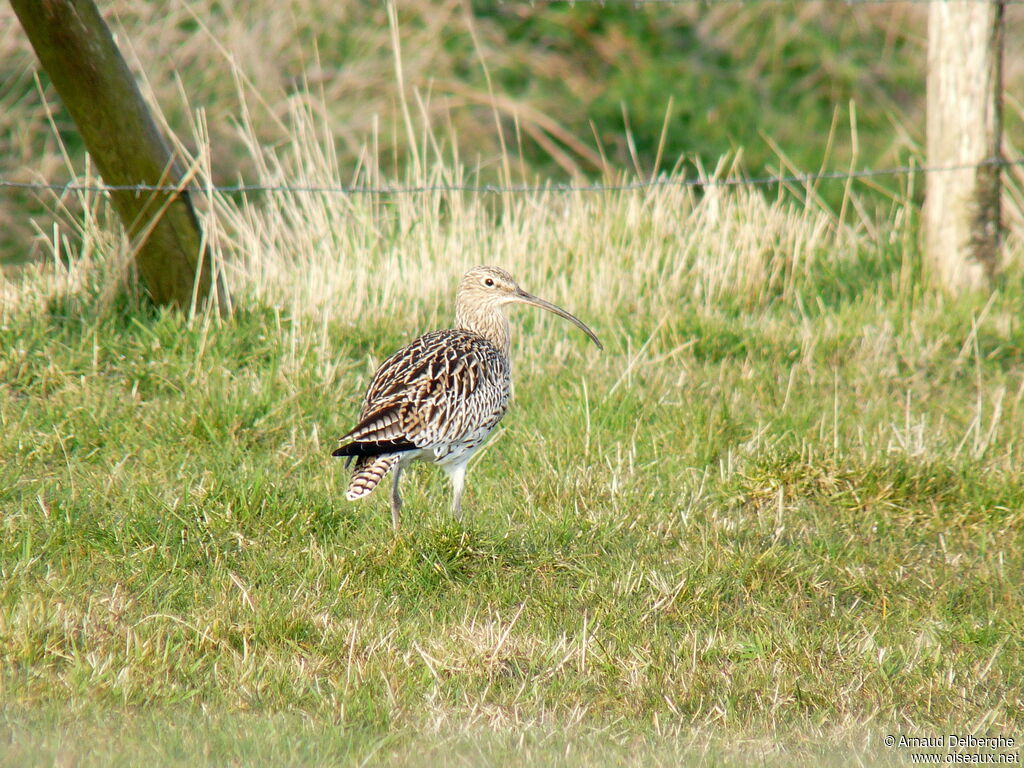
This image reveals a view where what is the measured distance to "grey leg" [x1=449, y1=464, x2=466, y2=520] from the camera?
5.42m

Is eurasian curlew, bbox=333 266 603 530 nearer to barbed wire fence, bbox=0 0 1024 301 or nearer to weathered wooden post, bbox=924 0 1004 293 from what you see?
barbed wire fence, bbox=0 0 1024 301

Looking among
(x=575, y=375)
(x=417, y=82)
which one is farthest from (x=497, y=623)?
(x=417, y=82)

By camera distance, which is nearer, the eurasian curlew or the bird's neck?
the eurasian curlew

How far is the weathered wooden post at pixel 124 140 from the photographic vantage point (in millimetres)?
6426

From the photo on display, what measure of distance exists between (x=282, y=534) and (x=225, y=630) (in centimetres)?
82

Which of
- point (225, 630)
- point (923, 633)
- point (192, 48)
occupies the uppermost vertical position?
point (192, 48)

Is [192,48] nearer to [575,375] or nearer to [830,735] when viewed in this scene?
[575,375]

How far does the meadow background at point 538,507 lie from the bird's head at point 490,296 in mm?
559

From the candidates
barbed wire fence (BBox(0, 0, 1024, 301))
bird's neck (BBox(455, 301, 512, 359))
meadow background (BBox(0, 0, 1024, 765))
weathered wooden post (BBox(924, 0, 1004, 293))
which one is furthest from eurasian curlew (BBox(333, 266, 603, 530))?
weathered wooden post (BBox(924, 0, 1004, 293))

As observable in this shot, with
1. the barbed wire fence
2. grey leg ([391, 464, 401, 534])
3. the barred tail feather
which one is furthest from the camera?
the barbed wire fence

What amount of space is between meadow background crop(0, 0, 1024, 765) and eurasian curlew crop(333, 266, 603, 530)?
0.26 metres

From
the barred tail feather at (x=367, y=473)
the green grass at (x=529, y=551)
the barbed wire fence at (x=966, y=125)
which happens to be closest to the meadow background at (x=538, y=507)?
the green grass at (x=529, y=551)

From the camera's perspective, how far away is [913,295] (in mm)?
8281

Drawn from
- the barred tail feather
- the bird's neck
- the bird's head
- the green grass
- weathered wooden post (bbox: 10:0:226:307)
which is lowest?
the green grass
